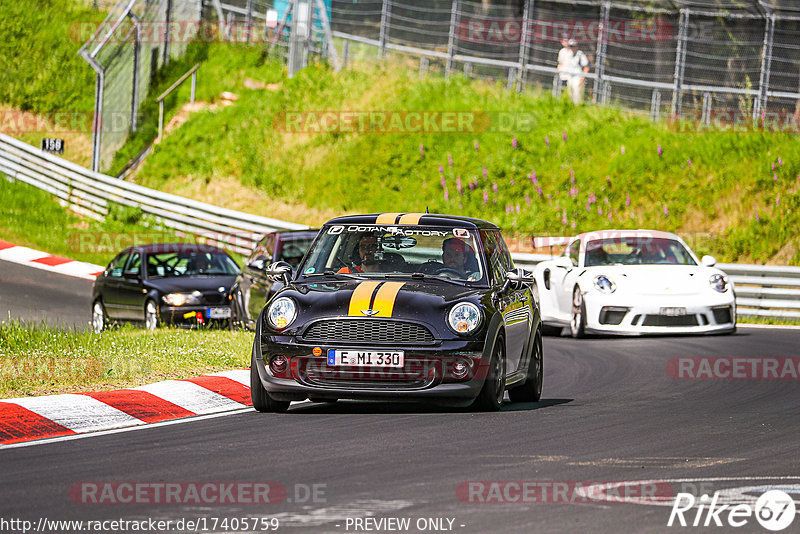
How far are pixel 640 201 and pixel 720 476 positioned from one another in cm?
2264

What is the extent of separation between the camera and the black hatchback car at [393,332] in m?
9.31

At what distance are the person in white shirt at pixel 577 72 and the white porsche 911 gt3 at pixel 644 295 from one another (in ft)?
42.7

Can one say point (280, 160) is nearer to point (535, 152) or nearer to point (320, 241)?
point (535, 152)

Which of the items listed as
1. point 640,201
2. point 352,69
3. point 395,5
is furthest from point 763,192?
point 352,69

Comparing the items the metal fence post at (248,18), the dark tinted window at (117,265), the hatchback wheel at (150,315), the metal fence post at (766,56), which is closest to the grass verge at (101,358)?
the hatchback wheel at (150,315)

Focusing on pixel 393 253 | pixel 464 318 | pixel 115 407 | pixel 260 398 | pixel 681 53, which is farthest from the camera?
pixel 681 53

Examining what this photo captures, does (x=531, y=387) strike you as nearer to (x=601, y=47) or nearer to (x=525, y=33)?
(x=601, y=47)

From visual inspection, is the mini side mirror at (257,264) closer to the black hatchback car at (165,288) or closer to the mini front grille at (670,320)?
the black hatchback car at (165,288)

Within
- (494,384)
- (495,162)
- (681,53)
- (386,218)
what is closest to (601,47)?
(681,53)

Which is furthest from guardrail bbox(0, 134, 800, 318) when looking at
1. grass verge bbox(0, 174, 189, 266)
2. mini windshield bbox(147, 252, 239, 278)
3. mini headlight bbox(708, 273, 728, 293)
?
mini headlight bbox(708, 273, 728, 293)

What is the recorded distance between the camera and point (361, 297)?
951 centimetres

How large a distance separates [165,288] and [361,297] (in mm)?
9715

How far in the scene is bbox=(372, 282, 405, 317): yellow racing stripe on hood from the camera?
368 inches

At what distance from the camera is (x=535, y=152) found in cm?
3131
